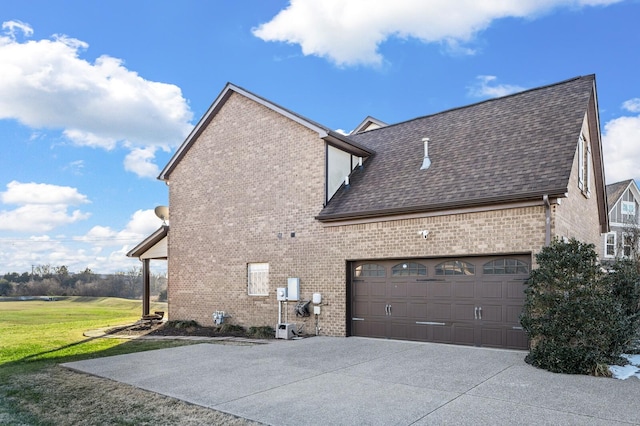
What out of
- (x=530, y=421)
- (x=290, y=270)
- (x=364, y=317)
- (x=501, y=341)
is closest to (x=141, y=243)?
(x=290, y=270)

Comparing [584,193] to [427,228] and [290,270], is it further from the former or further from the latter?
[290,270]

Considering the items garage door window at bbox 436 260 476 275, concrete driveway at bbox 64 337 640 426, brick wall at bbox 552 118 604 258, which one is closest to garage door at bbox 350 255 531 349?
garage door window at bbox 436 260 476 275

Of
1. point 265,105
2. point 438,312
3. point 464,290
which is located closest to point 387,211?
point 464,290

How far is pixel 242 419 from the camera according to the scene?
5.95m

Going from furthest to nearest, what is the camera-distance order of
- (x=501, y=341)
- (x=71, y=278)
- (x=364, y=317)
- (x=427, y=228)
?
(x=71, y=278)
(x=364, y=317)
(x=427, y=228)
(x=501, y=341)

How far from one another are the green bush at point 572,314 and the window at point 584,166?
5234 mm

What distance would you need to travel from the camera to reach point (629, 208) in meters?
33.8

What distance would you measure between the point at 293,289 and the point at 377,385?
7083 mm

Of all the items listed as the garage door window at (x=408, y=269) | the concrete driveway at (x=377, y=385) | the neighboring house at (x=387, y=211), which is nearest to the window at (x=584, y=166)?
the neighboring house at (x=387, y=211)

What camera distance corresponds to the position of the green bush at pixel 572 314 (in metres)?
8.41

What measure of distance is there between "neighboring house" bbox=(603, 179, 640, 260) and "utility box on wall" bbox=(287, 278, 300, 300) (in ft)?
74.9

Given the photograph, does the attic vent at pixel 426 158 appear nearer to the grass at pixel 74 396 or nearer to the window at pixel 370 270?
the window at pixel 370 270

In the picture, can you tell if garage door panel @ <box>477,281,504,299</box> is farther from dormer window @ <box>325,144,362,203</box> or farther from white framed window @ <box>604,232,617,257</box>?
white framed window @ <box>604,232,617,257</box>

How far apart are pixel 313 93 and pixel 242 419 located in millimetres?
12838
